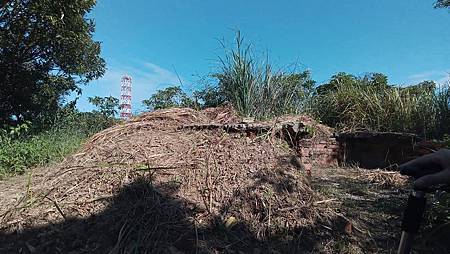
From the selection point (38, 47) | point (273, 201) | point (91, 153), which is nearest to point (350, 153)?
point (273, 201)

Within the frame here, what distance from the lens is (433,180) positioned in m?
0.85

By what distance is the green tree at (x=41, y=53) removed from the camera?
21.4ft

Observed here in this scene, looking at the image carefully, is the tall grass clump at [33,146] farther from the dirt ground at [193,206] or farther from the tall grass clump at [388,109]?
the tall grass clump at [388,109]

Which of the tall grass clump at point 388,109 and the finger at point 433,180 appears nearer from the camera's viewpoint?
the finger at point 433,180

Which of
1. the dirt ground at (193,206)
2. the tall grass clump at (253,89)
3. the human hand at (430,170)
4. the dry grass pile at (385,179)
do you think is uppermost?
the tall grass clump at (253,89)

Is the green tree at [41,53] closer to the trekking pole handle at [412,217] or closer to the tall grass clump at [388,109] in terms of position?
the tall grass clump at [388,109]

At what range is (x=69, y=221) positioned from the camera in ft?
8.08

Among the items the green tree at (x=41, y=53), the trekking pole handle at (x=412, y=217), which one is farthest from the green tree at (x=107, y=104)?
the trekking pole handle at (x=412, y=217)

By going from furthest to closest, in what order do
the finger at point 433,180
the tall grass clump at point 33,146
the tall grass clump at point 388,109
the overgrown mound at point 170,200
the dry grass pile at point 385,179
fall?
1. the tall grass clump at point 388,109
2. the tall grass clump at point 33,146
3. the dry grass pile at point 385,179
4. the overgrown mound at point 170,200
5. the finger at point 433,180

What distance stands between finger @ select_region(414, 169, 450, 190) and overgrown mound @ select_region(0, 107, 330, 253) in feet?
5.08

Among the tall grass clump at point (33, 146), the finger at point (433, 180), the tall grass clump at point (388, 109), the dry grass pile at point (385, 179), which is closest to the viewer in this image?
the finger at point (433, 180)

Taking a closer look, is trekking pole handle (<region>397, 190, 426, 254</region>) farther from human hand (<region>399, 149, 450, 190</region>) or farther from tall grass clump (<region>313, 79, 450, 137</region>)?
tall grass clump (<region>313, 79, 450, 137</region>)

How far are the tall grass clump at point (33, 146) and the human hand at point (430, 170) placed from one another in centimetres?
442

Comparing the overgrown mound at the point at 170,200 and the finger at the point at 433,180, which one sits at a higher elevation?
the finger at the point at 433,180
